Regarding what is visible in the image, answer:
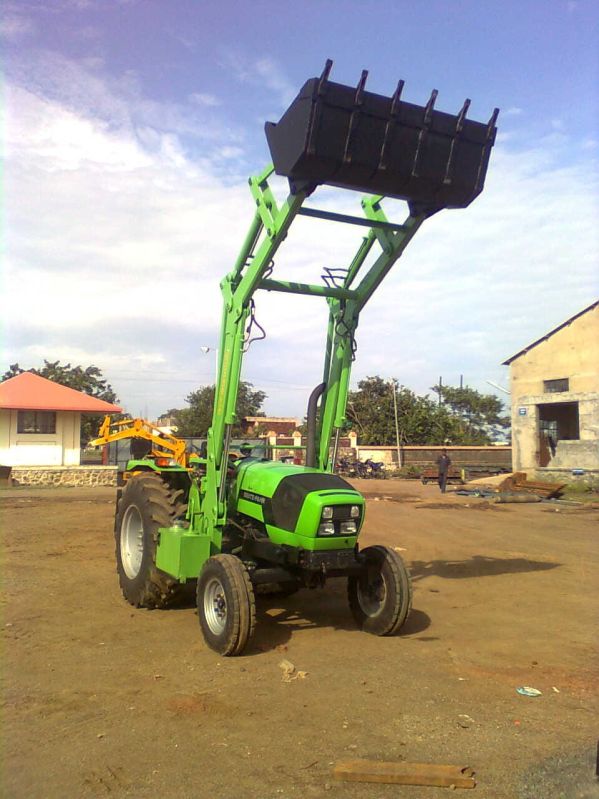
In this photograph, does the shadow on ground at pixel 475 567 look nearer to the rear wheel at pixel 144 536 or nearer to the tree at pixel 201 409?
the rear wheel at pixel 144 536

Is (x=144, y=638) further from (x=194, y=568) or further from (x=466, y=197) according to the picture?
(x=466, y=197)

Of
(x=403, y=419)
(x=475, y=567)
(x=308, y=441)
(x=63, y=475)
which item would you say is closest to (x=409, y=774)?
(x=308, y=441)

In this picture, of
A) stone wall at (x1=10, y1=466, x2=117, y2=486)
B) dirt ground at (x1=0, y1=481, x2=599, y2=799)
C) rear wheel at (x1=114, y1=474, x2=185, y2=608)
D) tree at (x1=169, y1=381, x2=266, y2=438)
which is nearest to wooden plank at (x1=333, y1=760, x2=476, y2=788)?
dirt ground at (x1=0, y1=481, x2=599, y2=799)

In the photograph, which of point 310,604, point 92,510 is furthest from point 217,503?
point 92,510

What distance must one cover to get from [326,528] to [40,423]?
68.7 ft

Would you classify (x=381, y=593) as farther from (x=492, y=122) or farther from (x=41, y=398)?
(x=41, y=398)

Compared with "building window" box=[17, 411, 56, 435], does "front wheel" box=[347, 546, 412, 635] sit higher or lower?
lower

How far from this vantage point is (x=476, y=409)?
5925 centimetres

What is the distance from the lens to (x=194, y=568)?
628cm

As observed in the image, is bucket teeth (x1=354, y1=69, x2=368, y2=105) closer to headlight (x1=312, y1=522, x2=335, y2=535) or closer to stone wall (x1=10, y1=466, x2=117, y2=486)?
headlight (x1=312, y1=522, x2=335, y2=535)

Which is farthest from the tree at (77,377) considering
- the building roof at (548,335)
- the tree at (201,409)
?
the building roof at (548,335)

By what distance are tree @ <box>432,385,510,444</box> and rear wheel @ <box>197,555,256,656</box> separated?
54.5 m

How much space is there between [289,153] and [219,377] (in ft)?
7.59

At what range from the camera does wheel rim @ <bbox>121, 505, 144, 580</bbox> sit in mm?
7609
